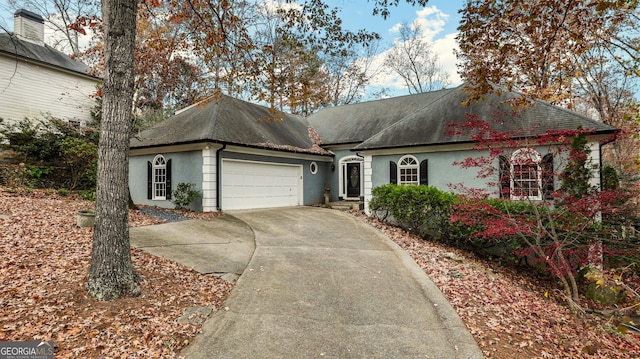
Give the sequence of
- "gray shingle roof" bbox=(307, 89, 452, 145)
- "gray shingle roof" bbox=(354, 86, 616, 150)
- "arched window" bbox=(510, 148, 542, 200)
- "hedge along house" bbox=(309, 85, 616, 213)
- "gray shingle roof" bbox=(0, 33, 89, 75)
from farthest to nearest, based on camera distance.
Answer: "gray shingle roof" bbox=(307, 89, 452, 145) < "gray shingle roof" bbox=(0, 33, 89, 75) < "gray shingle roof" bbox=(354, 86, 616, 150) < "hedge along house" bbox=(309, 85, 616, 213) < "arched window" bbox=(510, 148, 542, 200)

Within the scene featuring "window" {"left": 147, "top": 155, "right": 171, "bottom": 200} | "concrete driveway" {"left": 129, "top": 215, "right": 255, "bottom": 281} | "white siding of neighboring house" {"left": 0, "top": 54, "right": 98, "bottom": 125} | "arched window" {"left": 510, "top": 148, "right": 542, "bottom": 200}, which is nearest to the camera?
"concrete driveway" {"left": 129, "top": 215, "right": 255, "bottom": 281}

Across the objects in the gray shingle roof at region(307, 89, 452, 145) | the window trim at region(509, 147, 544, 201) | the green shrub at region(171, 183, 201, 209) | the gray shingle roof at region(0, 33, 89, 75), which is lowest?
the green shrub at region(171, 183, 201, 209)

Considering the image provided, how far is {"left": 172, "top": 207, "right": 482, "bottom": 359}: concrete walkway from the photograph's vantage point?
10.7 ft

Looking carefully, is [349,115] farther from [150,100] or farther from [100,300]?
[100,300]

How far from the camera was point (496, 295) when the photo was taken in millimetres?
5203

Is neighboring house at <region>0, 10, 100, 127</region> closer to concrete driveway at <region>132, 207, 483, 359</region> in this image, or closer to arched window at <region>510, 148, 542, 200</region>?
concrete driveway at <region>132, 207, 483, 359</region>

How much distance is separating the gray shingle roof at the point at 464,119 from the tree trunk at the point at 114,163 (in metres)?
8.34

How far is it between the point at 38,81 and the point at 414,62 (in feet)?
75.7

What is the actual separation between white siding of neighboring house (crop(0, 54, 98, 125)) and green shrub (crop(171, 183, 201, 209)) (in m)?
8.53

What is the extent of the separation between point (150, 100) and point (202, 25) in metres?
15.6

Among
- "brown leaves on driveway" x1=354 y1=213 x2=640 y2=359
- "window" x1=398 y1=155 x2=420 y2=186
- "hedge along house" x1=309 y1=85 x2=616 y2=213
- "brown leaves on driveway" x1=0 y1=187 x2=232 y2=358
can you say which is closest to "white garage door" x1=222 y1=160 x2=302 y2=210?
"hedge along house" x1=309 y1=85 x2=616 y2=213

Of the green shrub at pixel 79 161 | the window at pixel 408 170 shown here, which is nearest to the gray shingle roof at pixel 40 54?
the green shrub at pixel 79 161

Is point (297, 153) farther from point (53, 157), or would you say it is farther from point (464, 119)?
point (53, 157)

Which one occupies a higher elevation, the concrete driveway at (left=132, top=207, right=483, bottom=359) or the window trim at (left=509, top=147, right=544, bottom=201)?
the window trim at (left=509, top=147, right=544, bottom=201)
